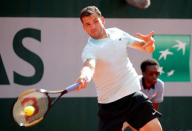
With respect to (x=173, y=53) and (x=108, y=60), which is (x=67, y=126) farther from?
(x=108, y=60)

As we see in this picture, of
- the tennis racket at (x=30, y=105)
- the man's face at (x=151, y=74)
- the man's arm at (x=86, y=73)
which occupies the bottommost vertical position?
the man's face at (x=151, y=74)

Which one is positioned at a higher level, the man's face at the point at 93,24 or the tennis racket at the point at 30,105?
the man's face at the point at 93,24

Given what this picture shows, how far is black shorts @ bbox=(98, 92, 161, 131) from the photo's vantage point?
364cm

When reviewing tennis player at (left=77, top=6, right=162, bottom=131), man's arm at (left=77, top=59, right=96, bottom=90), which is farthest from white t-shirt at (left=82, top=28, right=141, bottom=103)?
man's arm at (left=77, top=59, right=96, bottom=90)

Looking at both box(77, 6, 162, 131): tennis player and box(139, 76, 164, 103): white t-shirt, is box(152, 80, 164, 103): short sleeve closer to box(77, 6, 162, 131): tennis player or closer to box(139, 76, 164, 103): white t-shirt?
box(139, 76, 164, 103): white t-shirt

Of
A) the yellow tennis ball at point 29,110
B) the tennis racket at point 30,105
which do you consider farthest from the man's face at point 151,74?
the yellow tennis ball at point 29,110

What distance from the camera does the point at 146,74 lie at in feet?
16.4

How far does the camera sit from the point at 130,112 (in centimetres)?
366

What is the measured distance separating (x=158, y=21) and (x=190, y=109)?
155 centimetres

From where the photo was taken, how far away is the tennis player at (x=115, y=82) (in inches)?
140

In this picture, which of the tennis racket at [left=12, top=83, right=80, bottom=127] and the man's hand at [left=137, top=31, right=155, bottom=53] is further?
the man's hand at [left=137, top=31, right=155, bottom=53]

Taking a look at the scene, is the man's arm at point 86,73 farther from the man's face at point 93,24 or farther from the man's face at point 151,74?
the man's face at point 151,74

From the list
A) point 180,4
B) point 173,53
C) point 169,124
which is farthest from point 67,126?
point 180,4

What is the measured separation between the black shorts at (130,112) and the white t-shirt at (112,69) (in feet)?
0.19
